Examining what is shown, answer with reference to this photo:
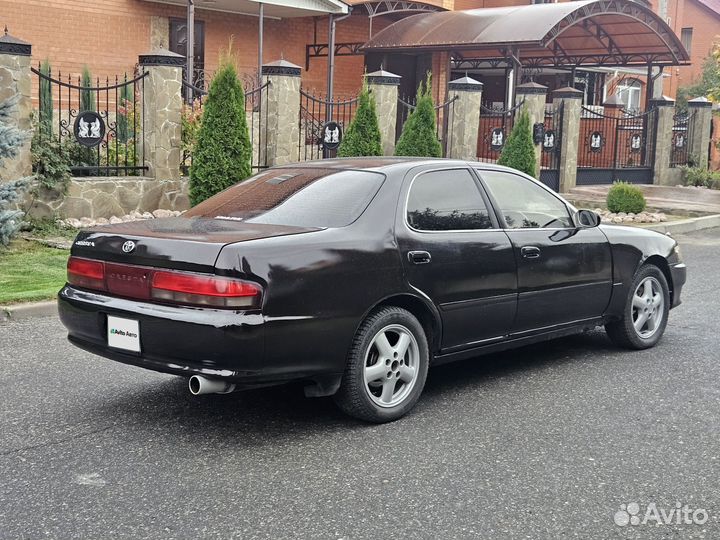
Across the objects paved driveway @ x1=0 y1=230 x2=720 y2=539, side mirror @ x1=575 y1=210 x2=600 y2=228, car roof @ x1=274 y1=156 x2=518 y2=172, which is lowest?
Result: paved driveway @ x1=0 y1=230 x2=720 y2=539

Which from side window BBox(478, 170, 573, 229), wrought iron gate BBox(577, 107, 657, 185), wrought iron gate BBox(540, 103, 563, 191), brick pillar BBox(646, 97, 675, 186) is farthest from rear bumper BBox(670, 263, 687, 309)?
brick pillar BBox(646, 97, 675, 186)

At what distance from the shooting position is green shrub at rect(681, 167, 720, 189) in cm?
2570

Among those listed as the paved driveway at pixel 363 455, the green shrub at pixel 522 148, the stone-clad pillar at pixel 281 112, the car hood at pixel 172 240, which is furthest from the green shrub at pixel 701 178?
the car hood at pixel 172 240

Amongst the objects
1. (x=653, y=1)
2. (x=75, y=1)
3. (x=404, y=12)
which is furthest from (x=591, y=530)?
(x=653, y=1)

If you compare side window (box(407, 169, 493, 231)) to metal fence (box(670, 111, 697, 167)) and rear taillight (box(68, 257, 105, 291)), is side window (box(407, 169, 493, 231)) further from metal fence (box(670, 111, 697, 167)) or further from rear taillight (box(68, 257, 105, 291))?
metal fence (box(670, 111, 697, 167))

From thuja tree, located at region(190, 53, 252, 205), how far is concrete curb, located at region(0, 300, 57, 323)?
5.01 m

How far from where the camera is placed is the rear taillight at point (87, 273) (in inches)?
208

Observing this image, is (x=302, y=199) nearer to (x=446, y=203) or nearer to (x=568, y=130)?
(x=446, y=203)

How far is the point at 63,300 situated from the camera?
5.51 meters

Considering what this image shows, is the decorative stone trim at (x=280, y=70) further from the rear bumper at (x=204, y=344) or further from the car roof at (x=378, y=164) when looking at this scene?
the rear bumper at (x=204, y=344)

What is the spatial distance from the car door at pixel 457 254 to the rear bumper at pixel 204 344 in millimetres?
1080

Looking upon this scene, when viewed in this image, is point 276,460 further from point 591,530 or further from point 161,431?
point 591,530

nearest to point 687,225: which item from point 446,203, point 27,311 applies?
point 446,203

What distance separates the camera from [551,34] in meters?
22.6
